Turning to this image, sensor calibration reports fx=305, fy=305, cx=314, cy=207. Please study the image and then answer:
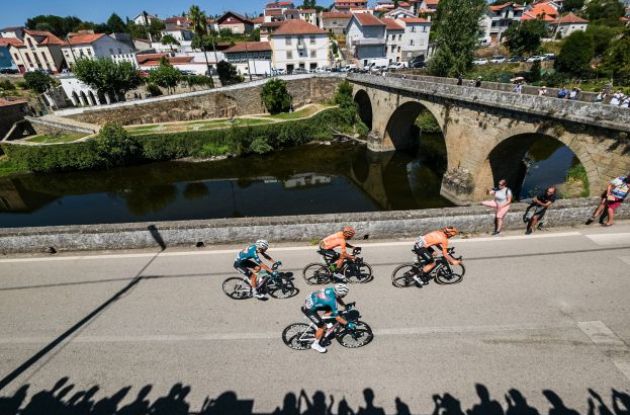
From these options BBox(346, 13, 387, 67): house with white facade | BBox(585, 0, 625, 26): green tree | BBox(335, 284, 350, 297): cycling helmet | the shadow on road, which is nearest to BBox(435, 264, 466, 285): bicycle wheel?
the shadow on road

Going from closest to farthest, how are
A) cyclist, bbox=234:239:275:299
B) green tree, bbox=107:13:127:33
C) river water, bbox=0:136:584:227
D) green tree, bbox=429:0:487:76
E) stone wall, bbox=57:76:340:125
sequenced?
1. cyclist, bbox=234:239:275:299
2. river water, bbox=0:136:584:227
3. green tree, bbox=429:0:487:76
4. stone wall, bbox=57:76:340:125
5. green tree, bbox=107:13:127:33

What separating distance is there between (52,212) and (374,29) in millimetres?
57356

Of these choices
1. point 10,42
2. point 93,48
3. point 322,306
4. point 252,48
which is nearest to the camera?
point 322,306

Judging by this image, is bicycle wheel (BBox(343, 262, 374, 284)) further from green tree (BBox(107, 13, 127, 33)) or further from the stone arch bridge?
green tree (BBox(107, 13, 127, 33))

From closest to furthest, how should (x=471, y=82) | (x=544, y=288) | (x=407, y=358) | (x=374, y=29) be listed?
(x=407, y=358)
(x=544, y=288)
(x=471, y=82)
(x=374, y=29)

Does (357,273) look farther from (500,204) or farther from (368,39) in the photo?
(368,39)

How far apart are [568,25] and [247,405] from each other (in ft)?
332

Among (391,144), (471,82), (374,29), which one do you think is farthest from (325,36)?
(471,82)

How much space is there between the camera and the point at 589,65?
52.3 meters

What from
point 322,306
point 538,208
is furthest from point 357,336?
point 538,208

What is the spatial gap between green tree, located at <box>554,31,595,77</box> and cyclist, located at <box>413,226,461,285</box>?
64478mm

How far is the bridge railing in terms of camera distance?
11.7 meters

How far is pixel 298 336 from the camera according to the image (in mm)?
6008

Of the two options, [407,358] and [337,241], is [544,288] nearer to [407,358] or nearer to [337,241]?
[407,358]
